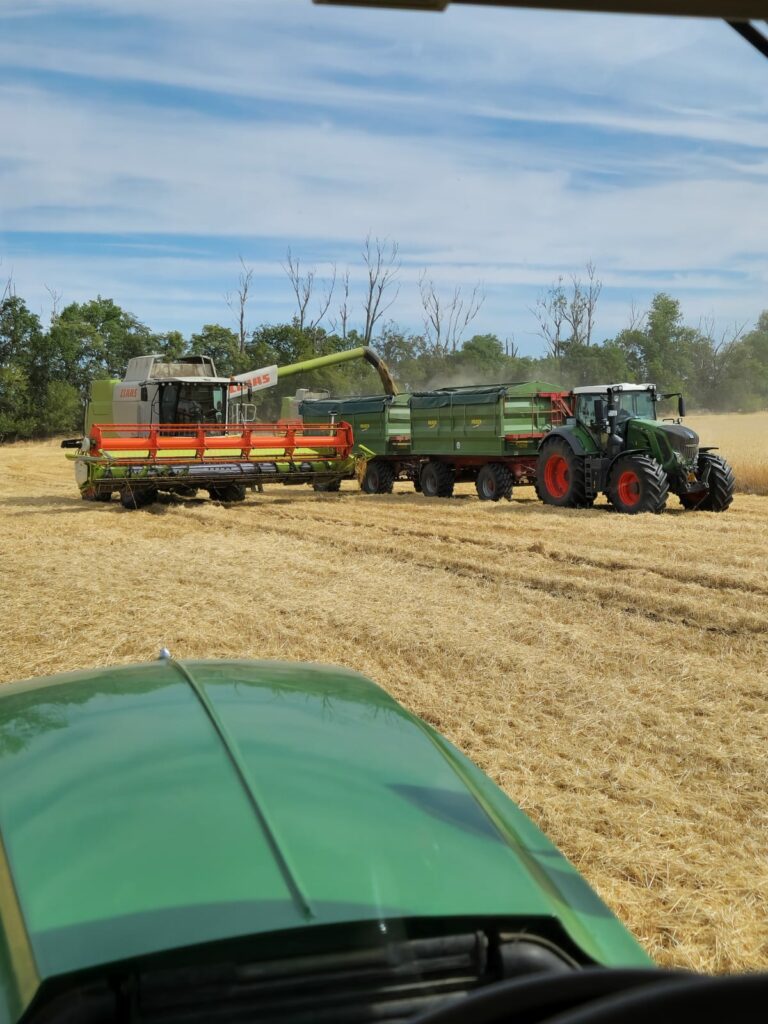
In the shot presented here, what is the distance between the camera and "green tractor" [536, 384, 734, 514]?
46.6ft

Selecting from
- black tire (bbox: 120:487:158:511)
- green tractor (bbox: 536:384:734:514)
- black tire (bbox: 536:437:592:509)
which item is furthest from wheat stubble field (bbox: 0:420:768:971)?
black tire (bbox: 120:487:158:511)

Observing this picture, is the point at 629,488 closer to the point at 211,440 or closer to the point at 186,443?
the point at 211,440

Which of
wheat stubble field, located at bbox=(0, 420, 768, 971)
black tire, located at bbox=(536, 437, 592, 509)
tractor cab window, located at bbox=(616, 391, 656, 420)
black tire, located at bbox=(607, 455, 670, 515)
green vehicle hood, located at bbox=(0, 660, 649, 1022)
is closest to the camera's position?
green vehicle hood, located at bbox=(0, 660, 649, 1022)

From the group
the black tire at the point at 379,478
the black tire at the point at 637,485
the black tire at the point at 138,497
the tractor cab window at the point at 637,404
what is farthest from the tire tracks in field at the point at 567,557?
the black tire at the point at 379,478

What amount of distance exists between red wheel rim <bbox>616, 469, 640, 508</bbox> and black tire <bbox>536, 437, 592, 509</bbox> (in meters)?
0.63

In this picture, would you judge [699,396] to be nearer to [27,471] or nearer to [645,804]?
[27,471]

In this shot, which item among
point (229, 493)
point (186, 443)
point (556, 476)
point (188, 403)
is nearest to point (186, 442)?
point (186, 443)

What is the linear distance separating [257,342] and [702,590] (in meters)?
51.1

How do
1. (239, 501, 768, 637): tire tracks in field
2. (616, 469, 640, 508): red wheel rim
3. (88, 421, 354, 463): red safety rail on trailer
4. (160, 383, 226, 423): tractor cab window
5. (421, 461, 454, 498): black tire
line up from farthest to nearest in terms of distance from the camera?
(421, 461, 454, 498): black tire
(160, 383, 226, 423): tractor cab window
(88, 421, 354, 463): red safety rail on trailer
(616, 469, 640, 508): red wheel rim
(239, 501, 768, 637): tire tracks in field

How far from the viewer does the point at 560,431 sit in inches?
605

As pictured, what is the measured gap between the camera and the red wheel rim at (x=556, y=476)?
15383 millimetres

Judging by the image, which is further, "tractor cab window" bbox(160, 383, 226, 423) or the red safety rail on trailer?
"tractor cab window" bbox(160, 383, 226, 423)

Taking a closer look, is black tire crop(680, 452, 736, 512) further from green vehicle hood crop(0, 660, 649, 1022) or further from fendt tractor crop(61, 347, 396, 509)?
green vehicle hood crop(0, 660, 649, 1022)

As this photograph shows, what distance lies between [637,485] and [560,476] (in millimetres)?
1603
